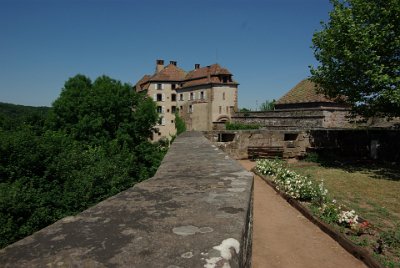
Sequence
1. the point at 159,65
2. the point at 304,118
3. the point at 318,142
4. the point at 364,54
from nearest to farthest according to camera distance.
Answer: the point at 364,54
the point at 318,142
the point at 304,118
the point at 159,65

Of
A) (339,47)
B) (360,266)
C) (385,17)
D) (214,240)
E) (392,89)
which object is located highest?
(385,17)

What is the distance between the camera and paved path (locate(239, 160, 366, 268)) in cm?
433

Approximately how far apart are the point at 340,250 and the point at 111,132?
2413 centimetres

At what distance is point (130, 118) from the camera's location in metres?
27.6

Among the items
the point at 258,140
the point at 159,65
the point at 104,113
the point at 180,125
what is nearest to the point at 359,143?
the point at 258,140

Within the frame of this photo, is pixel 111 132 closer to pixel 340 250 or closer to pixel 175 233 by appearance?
pixel 340 250

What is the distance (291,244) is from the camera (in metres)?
4.95

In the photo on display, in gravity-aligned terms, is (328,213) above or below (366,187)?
above

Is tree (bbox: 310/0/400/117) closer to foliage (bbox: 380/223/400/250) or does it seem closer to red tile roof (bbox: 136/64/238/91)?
foliage (bbox: 380/223/400/250)

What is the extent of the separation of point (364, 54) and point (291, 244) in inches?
360

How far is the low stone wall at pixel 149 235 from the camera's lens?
1.45m

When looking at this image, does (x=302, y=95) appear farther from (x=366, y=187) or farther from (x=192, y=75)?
(x=192, y=75)

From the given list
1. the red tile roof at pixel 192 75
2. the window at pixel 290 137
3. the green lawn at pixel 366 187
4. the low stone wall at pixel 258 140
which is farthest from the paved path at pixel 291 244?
the red tile roof at pixel 192 75

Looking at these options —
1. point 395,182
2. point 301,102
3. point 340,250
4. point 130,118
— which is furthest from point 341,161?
point 130,118
